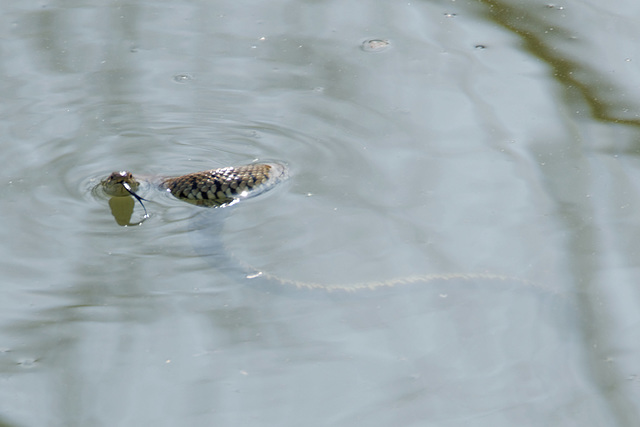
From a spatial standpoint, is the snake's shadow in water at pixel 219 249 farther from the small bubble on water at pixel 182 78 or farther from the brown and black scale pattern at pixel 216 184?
the small bubble on water at pixel 182 78

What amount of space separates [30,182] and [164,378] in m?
1.91

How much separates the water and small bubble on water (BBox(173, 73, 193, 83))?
0.11 feet

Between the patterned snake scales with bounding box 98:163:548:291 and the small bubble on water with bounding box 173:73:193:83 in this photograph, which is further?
the small bubble on water with bounding box 173:73:193:83

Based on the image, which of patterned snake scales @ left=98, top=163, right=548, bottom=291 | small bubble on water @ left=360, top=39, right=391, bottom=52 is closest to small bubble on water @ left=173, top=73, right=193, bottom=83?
patterned snake scales @ left=98, top=163, right=548, bottom=291

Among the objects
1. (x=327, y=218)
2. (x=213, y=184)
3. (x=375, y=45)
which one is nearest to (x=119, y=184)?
(x=213, y=184)

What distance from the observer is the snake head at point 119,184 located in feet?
15.7

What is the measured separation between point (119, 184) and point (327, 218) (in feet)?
3.88

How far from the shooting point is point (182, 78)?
19.8 feet

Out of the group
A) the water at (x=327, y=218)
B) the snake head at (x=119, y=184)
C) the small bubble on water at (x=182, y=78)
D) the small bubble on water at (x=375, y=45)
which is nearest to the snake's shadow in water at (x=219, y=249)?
the water at (x=327, y=218)

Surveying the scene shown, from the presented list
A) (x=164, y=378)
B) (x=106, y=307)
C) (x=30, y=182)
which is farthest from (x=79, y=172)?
(x=164, y=378)

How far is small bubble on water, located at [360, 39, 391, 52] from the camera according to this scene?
20.8 ft

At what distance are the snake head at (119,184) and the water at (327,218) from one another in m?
0.10

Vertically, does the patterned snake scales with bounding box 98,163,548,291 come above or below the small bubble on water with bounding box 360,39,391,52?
below

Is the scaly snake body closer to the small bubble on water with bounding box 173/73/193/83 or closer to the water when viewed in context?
the water
